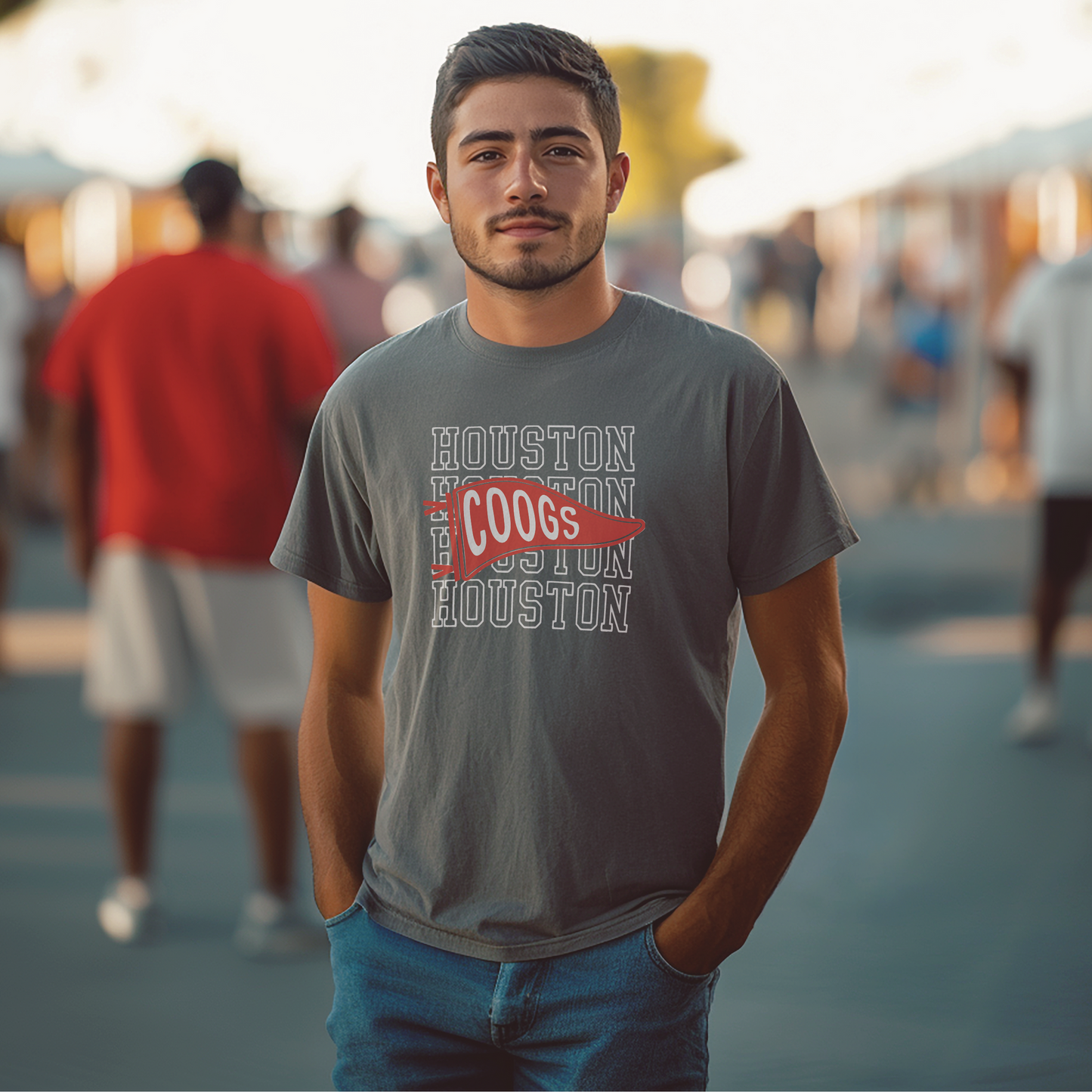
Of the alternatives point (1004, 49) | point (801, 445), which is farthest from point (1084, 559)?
point (1004, 49)

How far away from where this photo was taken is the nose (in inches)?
77.4

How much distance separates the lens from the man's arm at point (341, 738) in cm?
216

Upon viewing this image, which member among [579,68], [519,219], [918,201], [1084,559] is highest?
[918,201]

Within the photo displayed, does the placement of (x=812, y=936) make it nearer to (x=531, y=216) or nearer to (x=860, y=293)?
(x=531, y=216)

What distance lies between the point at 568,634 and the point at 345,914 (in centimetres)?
48

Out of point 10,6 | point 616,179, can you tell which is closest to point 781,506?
point 616,179

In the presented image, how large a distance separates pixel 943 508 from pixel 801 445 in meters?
10.9

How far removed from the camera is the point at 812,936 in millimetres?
4566

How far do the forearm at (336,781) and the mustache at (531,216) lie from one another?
643mm

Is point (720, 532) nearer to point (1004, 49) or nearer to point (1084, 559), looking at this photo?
point (1084, 559)

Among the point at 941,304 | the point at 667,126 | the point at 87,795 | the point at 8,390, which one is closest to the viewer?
the point at 87,795

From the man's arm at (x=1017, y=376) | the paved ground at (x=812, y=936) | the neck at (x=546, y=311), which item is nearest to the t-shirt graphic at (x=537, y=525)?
the neck at (x=546, y=311)

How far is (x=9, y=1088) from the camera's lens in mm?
3635

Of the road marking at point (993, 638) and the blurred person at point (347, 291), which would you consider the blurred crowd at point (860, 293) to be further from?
the road marking at point (993, 638)
